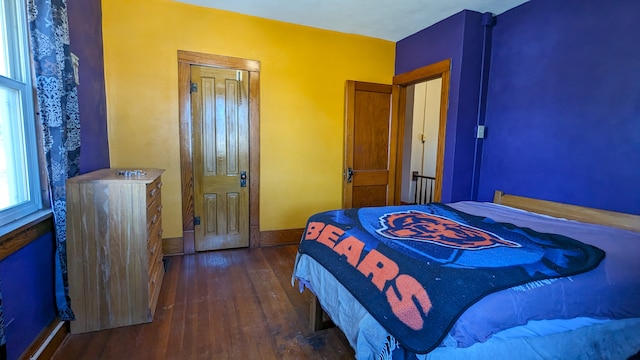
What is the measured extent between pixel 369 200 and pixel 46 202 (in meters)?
3.16

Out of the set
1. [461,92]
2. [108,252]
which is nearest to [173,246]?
[108,252]

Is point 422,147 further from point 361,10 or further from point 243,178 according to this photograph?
point 243,178

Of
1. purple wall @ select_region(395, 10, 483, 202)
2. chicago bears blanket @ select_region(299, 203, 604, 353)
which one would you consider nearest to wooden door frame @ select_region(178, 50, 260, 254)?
chicago bears blanket @ select_region(299, 203, 604, 353)

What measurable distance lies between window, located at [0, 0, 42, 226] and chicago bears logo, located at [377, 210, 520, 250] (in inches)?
79.8

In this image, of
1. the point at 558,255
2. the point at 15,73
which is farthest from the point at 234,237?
the point at 558,255

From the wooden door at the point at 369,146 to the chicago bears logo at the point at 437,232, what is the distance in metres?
1.67

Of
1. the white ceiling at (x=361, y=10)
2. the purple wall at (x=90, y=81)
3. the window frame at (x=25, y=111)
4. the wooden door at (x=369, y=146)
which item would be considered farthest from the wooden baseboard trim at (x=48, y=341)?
the white ceiling at (x=361, y=10)

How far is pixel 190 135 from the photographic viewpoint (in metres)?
3.21

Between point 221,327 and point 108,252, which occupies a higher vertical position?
point 108,252

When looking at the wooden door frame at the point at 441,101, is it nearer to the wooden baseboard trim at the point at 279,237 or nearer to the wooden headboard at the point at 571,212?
the wooden headboard at the point at 571,212

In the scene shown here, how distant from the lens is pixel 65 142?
182cm

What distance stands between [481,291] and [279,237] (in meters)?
2.85

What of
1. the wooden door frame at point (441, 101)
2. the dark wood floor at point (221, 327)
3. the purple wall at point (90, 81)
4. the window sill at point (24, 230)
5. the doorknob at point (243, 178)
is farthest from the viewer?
the doorknob at point (243, 178)

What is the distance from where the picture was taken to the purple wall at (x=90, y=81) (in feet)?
7.56
